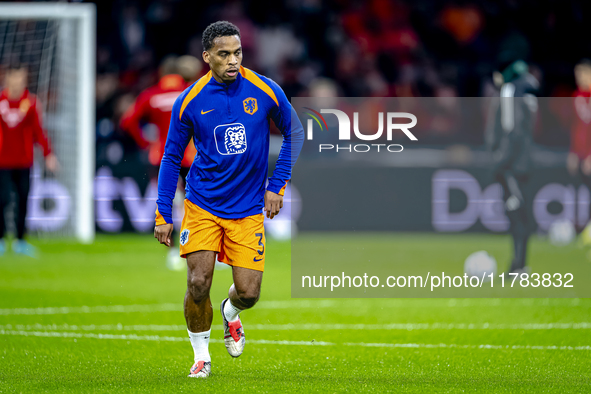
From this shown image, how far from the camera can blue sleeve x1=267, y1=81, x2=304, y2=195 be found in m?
4.70

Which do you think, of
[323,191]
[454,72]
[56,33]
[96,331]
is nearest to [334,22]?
[454,72]

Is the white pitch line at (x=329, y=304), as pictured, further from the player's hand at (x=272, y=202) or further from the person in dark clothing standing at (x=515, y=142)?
the player's hand at (x=272, y=202)

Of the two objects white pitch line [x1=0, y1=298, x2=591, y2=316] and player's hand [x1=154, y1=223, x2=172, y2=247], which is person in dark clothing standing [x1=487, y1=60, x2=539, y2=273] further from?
player's hand [x1=154, y1=223, x2=172, y2=247]

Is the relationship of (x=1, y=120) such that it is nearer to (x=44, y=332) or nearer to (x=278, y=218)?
(x=278, y=218)

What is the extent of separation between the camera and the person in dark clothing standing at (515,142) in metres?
8.92

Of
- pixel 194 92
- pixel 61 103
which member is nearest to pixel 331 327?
pixel 194 92

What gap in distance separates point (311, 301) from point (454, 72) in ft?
30.8

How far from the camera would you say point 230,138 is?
4582mm

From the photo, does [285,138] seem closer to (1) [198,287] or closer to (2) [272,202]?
(2) [272,202]

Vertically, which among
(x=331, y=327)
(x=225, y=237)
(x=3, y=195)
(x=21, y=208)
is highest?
(x=225, y=237)

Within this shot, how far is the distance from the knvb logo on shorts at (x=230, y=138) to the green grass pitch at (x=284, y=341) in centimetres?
120

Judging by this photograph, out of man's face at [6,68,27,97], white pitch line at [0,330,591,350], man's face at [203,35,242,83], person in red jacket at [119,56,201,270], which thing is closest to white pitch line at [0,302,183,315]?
white pitch line at [0,330,591,350]

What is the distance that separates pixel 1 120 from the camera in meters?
11.4

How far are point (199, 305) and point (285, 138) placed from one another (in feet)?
3.34
